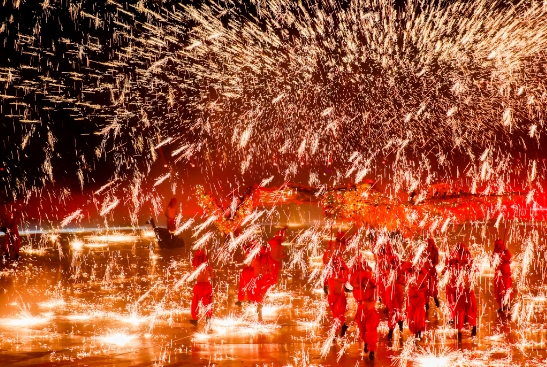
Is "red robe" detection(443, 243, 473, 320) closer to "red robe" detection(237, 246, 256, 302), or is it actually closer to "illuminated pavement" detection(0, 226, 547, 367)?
"illuminated pavement" detection(0, 226, 547, 367)

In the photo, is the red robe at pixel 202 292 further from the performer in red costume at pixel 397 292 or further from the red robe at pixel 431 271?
the red robe at pixel 431 271

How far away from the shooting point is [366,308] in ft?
27.0

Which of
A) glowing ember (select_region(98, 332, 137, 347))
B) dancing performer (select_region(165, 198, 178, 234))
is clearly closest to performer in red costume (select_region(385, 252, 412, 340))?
glowing ember (select_region(98, 332, 137, 347))

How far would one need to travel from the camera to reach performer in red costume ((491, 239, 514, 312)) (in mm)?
10375

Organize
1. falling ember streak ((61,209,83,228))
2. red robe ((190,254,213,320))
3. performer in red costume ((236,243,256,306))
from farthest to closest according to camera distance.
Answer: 1. falling ember streak ((61,209,83,228))
2. performer in red costume ((236,243,256,306))
3. red robe ((190,254,213,320))

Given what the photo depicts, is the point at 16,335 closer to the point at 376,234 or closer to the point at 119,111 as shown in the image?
the point at 376,234

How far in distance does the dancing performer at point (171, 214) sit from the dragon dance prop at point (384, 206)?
24.2 feet

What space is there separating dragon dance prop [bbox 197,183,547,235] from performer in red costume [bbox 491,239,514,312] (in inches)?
28.2

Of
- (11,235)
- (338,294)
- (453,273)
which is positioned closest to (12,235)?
(11,235)

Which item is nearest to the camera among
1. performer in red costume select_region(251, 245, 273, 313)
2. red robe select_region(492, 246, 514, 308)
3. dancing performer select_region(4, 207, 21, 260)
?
red robe select_region(492, 246, 514, 308)

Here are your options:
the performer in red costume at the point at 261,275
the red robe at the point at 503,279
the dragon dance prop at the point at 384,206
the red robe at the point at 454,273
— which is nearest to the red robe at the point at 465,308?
the red robe at the point at 454,273

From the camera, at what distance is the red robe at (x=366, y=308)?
7.93 m

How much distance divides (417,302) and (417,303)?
0.03 metres

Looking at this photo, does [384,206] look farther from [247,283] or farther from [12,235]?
[12,235]
